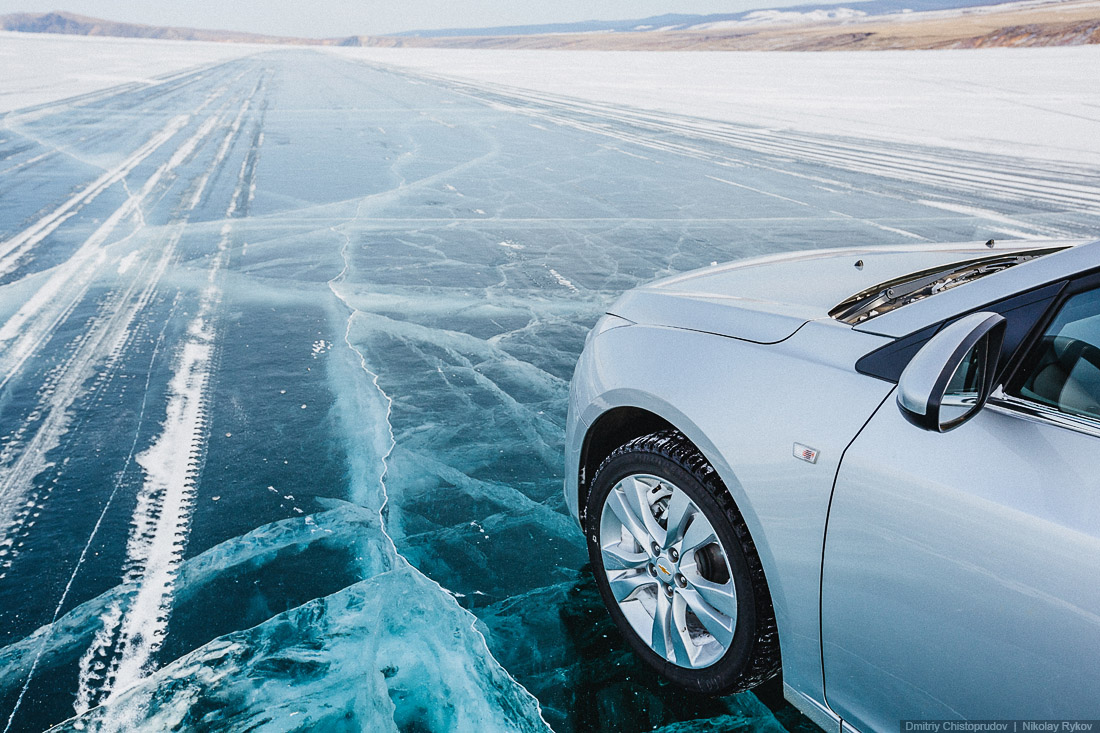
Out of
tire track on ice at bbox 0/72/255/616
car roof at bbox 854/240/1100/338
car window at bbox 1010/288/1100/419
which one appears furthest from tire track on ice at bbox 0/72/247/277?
car window at bbox 1010/288/1100/419

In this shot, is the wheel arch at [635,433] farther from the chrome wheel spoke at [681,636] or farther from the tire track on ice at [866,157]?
the tire track on ice at [866,157]

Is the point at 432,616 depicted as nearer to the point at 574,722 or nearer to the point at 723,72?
the point at 574,722

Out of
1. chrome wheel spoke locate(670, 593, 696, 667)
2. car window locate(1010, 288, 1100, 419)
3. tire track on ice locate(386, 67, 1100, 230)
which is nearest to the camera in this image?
car window locate(1010, 288, 1100, 419)

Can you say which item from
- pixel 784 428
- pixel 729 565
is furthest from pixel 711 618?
pixel 784 428

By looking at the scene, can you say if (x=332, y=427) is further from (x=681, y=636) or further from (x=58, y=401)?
(x=681, y=636)

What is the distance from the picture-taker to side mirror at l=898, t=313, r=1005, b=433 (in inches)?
64.7

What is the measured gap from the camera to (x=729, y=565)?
2.26m

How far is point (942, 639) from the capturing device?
68.7 inches

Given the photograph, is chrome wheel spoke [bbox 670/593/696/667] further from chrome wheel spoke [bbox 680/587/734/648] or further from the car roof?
the car roof

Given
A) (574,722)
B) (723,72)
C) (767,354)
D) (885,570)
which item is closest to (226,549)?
(574,722)

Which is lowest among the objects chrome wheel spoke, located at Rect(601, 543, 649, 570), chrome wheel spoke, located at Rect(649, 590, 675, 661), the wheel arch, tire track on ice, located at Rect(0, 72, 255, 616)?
tire track on ice, located at Rect(0, 72, 255, 616)

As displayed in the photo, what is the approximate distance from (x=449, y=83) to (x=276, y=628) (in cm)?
3559

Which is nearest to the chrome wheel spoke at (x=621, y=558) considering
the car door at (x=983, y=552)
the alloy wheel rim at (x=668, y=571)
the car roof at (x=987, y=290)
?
the alloy wheel rim at (x=668, y=571)

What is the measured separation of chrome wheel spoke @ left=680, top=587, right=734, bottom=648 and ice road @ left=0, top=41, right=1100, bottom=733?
1.21 feet
